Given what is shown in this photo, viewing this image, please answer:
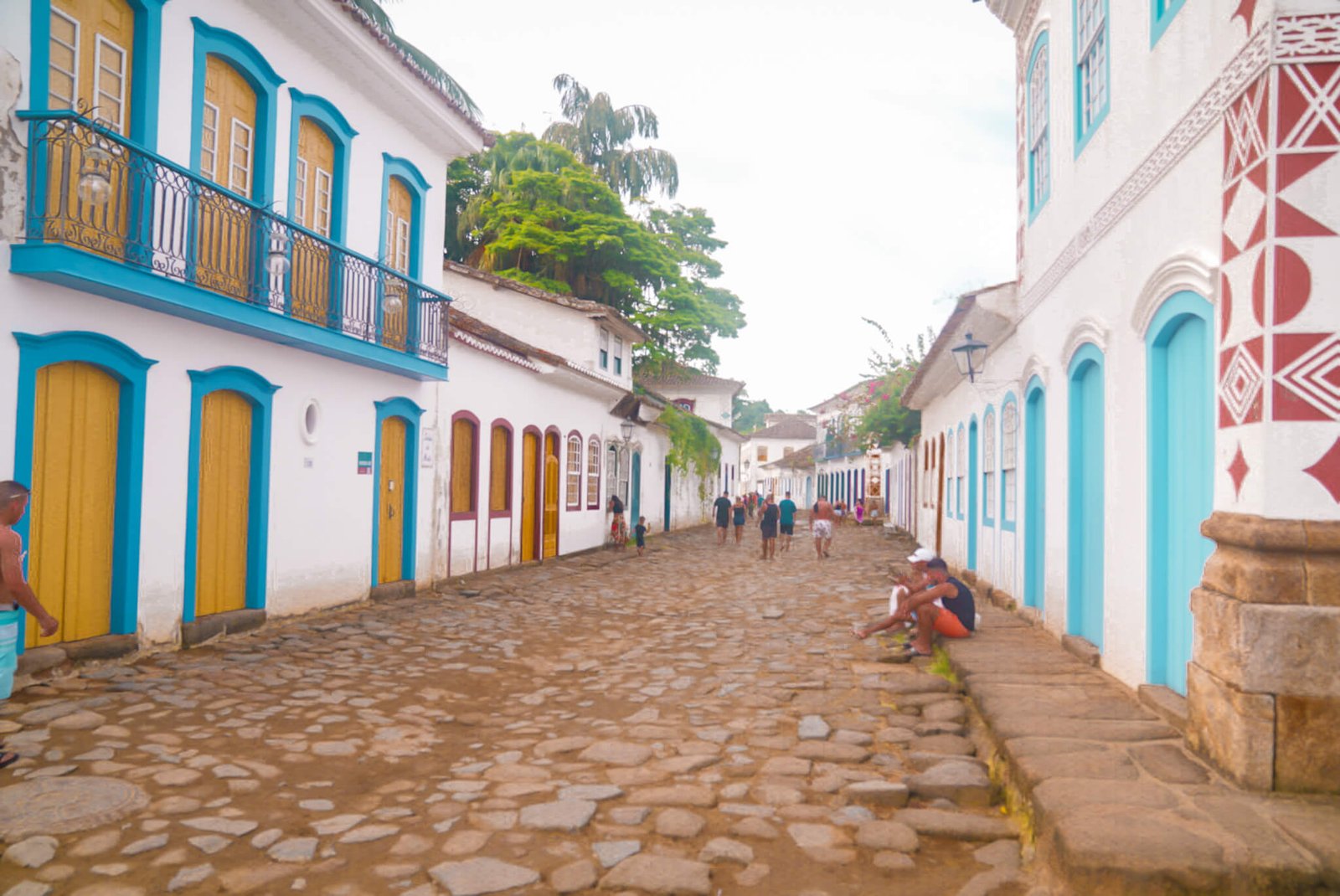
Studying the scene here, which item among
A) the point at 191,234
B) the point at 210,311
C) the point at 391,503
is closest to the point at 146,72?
the point at 191,234

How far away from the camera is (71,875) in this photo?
345 centimetres

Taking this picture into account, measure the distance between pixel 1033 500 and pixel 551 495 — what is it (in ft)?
33.9

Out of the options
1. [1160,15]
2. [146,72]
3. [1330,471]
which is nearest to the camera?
[1330,471]

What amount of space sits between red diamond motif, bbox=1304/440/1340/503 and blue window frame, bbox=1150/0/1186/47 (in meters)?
2.76

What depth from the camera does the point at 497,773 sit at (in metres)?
4.87

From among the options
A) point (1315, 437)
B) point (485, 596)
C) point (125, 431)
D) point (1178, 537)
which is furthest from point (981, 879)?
point (485, 596)

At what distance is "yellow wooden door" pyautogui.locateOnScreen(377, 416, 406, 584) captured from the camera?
11539mm

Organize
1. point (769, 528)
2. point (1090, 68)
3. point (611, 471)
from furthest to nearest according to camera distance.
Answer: point (611, 471) < point (769, 528) < point (1090, 68)

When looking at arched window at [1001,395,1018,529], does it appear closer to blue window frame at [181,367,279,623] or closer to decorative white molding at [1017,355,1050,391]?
decorative white molding at [1017,355,1050,391]

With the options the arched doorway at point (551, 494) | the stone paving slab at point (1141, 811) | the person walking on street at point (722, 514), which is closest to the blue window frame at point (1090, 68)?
the stone paving slab at point (1141, 811)

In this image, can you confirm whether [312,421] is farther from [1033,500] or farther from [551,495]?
[551,495]

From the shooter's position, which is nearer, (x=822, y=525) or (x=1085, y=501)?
(x=1085, y=501)

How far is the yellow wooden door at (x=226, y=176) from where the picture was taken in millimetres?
7969

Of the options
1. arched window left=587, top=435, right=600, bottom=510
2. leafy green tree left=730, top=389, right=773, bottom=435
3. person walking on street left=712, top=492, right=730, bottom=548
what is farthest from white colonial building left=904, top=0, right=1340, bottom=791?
leafy green tree left=730, top=389, right=773, bottom=435
